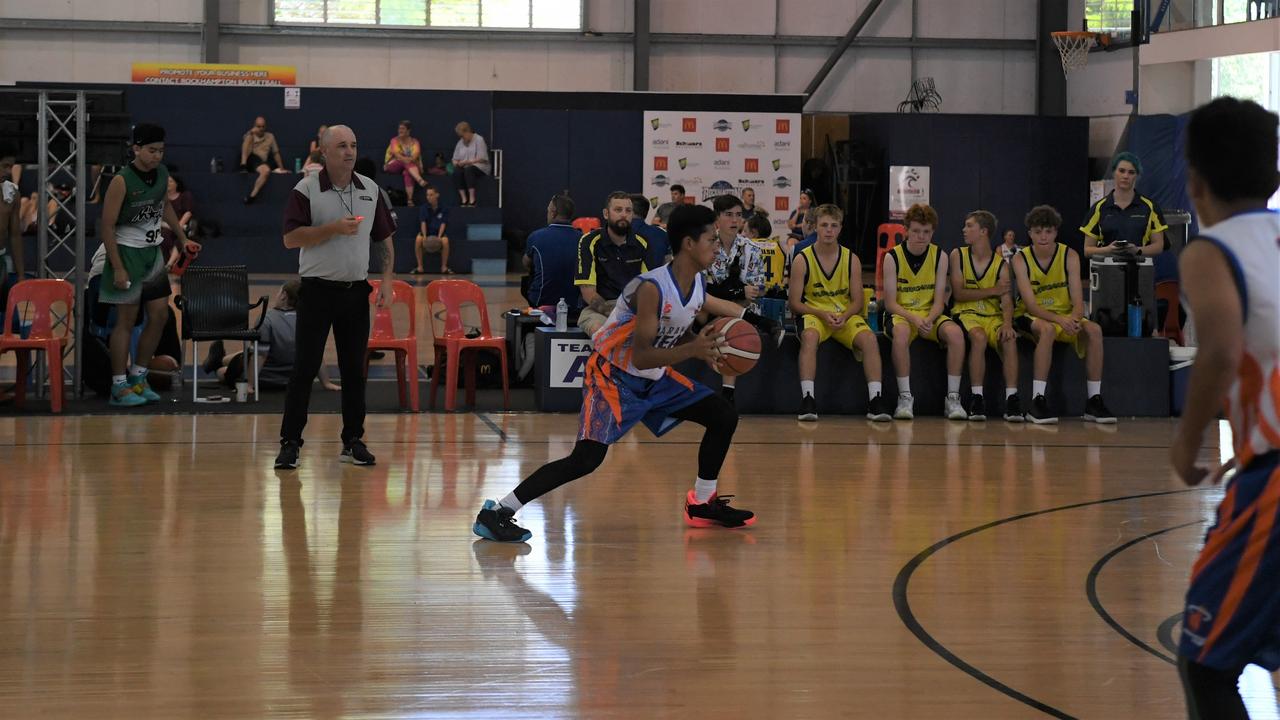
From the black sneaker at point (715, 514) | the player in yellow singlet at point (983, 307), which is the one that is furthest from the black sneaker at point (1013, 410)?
the black sneaker at point (715, 514)

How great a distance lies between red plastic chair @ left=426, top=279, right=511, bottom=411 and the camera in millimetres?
9344

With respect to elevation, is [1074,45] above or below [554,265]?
above

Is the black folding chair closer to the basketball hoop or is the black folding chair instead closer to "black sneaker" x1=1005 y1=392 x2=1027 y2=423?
"black sneaker" x1=1005 y1=392 x2=1027 y2=423

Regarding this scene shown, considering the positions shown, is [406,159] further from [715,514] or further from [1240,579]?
[1240,579]

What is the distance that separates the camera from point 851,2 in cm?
2439

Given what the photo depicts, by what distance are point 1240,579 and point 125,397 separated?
8.00m

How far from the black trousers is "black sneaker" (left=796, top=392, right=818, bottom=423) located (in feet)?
10.6

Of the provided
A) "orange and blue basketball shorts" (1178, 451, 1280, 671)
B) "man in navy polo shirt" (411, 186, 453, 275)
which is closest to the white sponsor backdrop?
"man in navy polo shirt" (411, 186, 453, 275)

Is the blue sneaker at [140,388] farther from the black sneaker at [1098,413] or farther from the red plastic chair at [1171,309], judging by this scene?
the red plastic chair at [1171,309]

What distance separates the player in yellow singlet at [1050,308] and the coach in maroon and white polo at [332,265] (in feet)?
14.7

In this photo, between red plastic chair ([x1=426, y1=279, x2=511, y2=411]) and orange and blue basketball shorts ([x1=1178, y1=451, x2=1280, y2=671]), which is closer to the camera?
orange and blue basketball shorts ([x1=1178, y1=451, x2=1280, y2=671])

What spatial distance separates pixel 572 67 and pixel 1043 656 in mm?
20814

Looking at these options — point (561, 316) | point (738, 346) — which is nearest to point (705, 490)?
point (738, 346)

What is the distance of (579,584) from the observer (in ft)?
16.0
